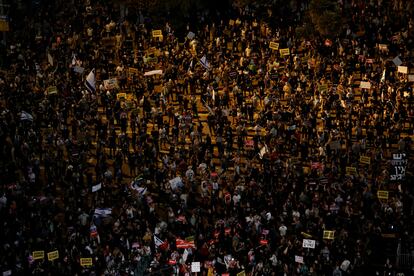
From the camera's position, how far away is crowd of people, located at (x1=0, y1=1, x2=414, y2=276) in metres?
41.5

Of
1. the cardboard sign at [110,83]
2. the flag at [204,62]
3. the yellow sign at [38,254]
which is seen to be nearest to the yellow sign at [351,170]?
the flag at [204,62]

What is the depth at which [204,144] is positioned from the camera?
158ft

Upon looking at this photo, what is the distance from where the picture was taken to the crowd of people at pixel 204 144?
41500mm

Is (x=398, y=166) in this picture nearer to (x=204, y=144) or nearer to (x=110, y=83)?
(x=204, y=144)

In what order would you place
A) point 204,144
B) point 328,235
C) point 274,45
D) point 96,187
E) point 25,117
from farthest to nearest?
point 274,45 → point 25,117 → point 204,144 → point 96,187 → point 328,235

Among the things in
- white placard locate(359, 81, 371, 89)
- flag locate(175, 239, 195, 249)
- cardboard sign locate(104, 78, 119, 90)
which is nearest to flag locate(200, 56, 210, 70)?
cardboard sign locate(104, 78, 119, 90)

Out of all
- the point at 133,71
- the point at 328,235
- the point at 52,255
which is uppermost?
the point at 133,71

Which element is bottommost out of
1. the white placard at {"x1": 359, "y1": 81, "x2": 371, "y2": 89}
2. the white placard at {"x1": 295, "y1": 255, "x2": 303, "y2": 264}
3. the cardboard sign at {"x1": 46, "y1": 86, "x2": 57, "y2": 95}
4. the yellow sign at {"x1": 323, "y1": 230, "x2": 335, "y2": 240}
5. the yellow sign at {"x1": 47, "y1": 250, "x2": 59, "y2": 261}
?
the white placard at {"x1": 295, "y1": 255, "x2": 303, "y2": 264}

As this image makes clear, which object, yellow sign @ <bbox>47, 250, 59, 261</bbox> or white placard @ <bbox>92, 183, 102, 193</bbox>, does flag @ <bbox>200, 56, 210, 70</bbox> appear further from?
yellow sign @ <bbox>47, 250, 59, 261</bbox>

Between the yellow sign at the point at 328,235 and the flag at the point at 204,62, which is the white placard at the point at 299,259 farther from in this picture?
the flag at the point at 204,62

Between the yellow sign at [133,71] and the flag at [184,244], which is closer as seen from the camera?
the flag at [184,244]

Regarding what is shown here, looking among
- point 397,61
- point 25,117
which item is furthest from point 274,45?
point 25,117

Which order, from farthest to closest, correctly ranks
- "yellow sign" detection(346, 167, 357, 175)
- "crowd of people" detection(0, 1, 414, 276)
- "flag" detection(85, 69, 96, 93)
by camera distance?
"flag" detection(85, 69, 96, 93)
"yellow sign" detection(346, 167, 357, 175)
"crowd of people" detection(0, 1, 414, 276)

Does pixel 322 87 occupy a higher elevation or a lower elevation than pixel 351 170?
higher
